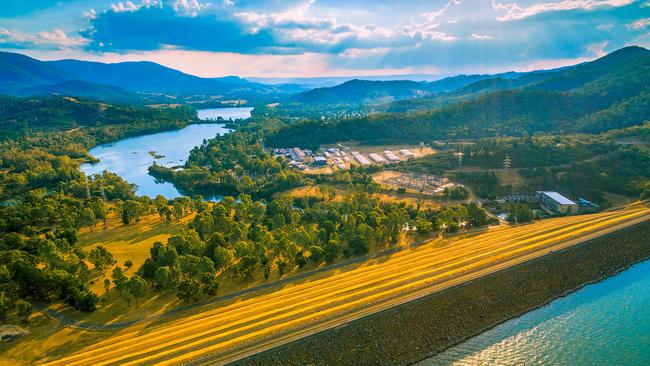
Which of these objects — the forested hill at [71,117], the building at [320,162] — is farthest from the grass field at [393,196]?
the forested hill at [71,117]

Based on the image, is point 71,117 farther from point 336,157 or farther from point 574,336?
point 574,336

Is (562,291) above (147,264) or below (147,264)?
below

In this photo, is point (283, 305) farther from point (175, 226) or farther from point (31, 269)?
point (175, 226)

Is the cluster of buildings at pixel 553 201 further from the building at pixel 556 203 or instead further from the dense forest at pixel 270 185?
the dense forest at pixel 270 185

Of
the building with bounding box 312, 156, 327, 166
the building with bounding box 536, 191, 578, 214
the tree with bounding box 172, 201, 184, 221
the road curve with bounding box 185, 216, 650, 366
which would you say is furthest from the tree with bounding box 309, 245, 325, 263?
the building with bounding box 312, 156, 327, 166

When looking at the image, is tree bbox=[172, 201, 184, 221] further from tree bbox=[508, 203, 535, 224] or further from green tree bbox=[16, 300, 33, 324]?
tree bbox=[508, 203, 535, 224]

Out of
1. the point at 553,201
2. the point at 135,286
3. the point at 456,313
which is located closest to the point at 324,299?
the point at 456,313

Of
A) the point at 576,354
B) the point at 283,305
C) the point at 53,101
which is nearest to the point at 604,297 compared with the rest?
the point at 576,354

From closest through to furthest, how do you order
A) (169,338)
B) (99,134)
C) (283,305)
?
(169,338) → (283,305) → (99,134)
